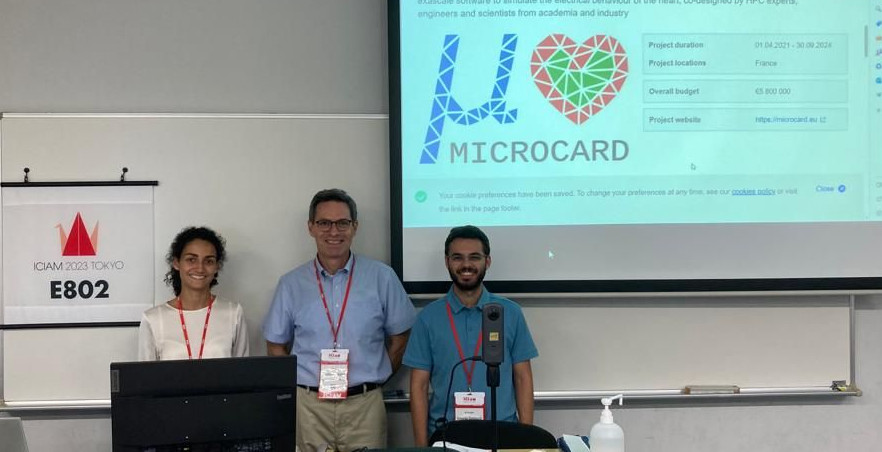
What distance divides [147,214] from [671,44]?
252cm

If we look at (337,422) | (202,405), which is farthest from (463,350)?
(202,405)

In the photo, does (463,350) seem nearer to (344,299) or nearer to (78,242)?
(344,299)

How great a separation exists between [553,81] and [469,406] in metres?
1.51

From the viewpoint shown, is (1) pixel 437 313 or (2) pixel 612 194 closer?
(1) pixel 437 313

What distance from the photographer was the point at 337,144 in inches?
128

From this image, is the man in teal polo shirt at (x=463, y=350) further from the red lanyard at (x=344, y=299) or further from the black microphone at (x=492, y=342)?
the black microphone at (x=492, y=342)

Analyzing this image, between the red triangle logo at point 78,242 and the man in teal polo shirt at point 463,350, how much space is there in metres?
1.54

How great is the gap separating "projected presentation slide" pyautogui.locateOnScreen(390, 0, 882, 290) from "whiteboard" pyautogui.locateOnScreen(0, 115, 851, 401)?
38 centimetres

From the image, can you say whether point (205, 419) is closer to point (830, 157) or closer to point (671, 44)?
point (671, 44)

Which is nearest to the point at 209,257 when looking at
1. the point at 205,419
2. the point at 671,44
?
the point at 205,419

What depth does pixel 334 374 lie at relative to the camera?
2.96 m

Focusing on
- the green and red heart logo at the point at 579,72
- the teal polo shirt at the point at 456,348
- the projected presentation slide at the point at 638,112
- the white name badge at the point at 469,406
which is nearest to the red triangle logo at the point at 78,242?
the projected presentation slide at the point at 638,112

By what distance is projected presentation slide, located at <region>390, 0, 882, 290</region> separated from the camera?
321cm

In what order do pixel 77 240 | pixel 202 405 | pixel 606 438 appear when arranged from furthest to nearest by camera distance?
pixel 77 240, pixel 606 438, pixel 202 405
